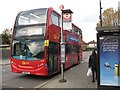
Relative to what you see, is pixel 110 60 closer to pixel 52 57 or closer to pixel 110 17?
pixel 52 57

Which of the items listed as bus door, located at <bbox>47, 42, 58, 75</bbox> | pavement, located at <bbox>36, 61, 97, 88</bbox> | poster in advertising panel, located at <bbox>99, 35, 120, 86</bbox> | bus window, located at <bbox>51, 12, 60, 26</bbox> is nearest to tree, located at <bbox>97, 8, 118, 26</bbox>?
bus window, located at <bbox>51, 12, 60, 26</bbox>

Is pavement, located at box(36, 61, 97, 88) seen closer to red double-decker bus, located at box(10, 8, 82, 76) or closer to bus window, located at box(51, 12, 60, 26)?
red double-decker bus, located at box(10, 8, 82, 76)

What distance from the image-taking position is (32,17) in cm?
1433

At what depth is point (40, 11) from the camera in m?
14.4

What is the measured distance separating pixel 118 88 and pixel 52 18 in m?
6.75

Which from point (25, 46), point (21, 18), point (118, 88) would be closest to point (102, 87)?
point (118, 88)

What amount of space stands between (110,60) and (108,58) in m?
0.11

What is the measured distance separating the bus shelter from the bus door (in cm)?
479

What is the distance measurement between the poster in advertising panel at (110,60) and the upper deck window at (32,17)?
17.3 ft

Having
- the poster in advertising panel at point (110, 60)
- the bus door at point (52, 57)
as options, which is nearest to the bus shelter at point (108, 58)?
the poster in advertising panel at point (110, 60)

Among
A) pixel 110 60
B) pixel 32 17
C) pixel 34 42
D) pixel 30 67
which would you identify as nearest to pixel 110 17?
pixel 32 17

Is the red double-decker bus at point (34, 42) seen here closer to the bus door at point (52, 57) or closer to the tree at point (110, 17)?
the bus door at point (52, 57)

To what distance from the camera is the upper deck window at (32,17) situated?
46.0ft

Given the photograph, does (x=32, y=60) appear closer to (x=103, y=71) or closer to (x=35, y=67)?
(x=35, y=67)
